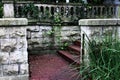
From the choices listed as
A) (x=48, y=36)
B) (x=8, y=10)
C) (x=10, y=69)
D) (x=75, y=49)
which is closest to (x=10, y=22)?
(x=10, y=69)

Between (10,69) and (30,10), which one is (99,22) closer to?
(10,69)

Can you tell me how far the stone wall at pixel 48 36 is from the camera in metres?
7.75

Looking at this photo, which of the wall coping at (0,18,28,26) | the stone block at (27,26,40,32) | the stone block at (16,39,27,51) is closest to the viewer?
the wall coping at (0,18,28,26)

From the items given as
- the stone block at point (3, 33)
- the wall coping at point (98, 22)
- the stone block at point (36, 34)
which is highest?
the wall coping at point (98, 22)

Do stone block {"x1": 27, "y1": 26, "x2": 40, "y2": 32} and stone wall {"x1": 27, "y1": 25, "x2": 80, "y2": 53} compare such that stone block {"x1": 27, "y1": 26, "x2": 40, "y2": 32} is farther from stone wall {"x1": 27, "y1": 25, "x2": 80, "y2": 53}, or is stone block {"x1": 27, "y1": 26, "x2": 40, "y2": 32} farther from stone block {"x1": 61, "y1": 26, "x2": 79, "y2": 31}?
stone block {"x1": 61, "y1": 26, "x2": 79, "y2": 31}

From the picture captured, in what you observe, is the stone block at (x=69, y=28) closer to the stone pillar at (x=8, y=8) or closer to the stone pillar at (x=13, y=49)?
the stone pillar at (x=8, y=8)

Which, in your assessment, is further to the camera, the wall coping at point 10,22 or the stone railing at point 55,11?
the stone railing at point 55,11

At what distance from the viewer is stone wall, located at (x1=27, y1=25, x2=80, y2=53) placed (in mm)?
7750

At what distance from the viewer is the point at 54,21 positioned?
7957 mm

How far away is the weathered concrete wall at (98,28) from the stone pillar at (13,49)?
48.9 inches

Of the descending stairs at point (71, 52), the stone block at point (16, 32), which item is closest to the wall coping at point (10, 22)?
the stone block at point (16, 32)

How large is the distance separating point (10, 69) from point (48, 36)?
11.4ft

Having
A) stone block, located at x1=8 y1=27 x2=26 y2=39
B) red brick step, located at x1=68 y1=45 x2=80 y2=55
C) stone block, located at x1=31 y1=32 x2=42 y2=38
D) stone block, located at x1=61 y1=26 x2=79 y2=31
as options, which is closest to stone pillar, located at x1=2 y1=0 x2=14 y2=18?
stone block, located at x1=31 y1=32 x2=42 y2=38

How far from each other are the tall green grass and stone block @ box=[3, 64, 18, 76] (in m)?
1.29
